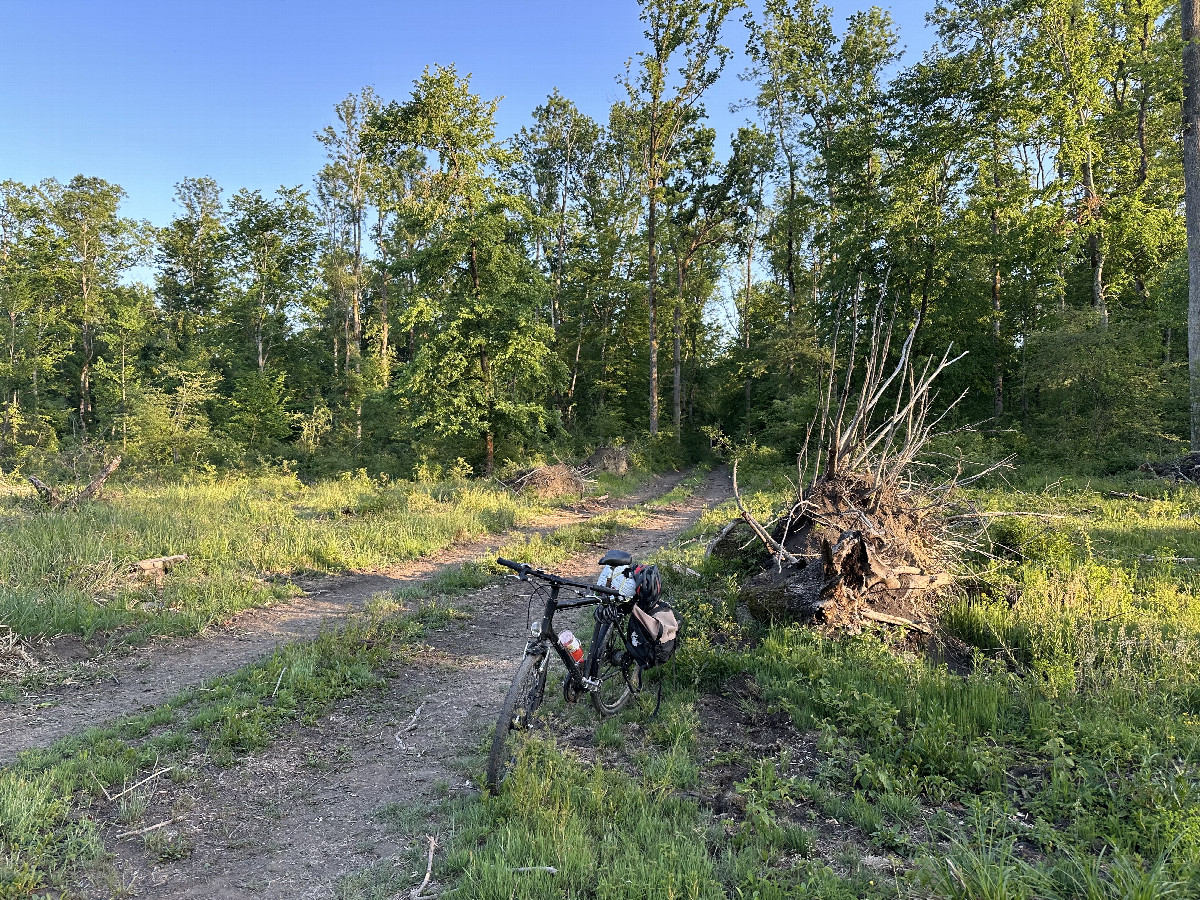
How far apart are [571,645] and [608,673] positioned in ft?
3.45

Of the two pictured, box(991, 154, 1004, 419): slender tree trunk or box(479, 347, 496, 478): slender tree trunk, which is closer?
box(479, 347, 496, 478): slender tree trunk

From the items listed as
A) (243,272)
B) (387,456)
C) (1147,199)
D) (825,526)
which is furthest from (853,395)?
(243,272)

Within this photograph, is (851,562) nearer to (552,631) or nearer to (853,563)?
(853,563)

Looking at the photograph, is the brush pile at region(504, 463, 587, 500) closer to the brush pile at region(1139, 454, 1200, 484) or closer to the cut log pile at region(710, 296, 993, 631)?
the cut log pile at region(710, 296, 993, 631)

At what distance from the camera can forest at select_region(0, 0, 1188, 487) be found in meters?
17.7

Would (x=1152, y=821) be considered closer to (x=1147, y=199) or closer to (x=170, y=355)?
(x=1147, y=199)

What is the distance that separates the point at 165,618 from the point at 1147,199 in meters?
29.7

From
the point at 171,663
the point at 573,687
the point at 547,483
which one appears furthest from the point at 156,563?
the point at 547,483

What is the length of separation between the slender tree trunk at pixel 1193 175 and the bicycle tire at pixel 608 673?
1542cm

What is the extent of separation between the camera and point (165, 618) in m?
6.55

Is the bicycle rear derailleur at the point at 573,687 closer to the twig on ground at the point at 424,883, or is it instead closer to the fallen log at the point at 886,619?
the twig on ground at the point at 424,883

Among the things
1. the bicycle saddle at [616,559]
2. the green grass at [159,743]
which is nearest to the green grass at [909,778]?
the bicycle saddle at [616,559]

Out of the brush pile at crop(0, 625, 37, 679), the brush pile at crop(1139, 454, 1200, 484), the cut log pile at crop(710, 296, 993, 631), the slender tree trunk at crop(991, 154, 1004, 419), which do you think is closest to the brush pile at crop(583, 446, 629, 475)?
the slender tree trunk at crop(991, 154, 1004, 419)

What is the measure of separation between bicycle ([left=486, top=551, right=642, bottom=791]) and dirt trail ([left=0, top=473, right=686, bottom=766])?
342cm
